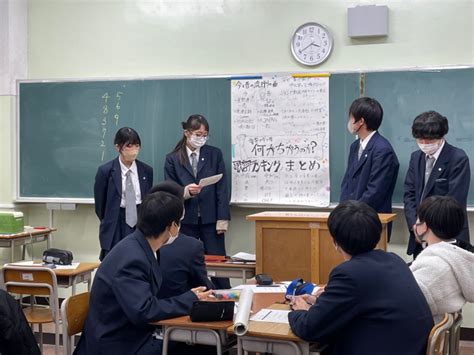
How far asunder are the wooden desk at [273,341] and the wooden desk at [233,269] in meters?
1.45

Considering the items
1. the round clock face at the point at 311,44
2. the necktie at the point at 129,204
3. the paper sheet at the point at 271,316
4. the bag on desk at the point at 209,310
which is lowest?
the paper sheet at the point at 271,316

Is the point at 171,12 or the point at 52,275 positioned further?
the point at 171,12

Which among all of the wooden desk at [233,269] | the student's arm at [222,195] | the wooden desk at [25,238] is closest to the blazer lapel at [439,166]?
the wooden desk at [233,269]

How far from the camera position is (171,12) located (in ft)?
19.7

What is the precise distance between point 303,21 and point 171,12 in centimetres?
123

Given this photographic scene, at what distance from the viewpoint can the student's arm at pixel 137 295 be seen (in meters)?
2.67

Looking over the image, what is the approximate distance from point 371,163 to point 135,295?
2490 millimetres

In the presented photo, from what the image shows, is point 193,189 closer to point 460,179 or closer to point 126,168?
point 126,168

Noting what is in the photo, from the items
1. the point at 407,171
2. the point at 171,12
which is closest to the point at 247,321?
the point at 407,171

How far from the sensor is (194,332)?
2.80m

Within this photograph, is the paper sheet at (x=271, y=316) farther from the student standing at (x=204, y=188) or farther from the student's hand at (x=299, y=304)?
the student standing at (x=204, y=188)

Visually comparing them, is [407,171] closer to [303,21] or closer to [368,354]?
[303,21]

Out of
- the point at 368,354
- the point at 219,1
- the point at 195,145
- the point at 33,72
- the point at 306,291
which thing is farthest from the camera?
the point at 33,72

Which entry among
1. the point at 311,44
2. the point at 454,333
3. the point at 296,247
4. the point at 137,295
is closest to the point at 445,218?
the point at 454,333
